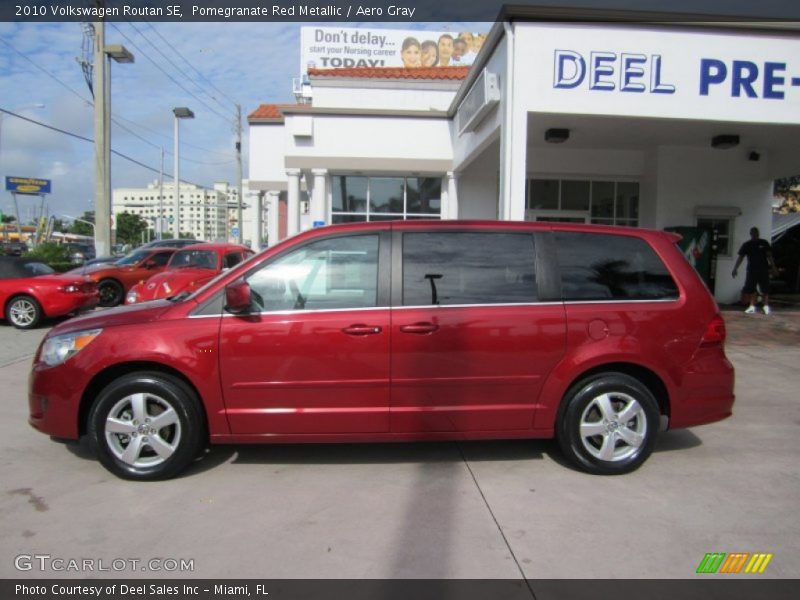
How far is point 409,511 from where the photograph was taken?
3.67 meters

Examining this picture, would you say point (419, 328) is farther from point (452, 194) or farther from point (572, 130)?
point (452, 194)

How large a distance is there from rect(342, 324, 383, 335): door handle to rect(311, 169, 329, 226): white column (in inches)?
455

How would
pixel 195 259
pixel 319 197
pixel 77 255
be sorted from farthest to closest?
1. pixel 77 255
2. pixel 319 197
3. pixel 195 259

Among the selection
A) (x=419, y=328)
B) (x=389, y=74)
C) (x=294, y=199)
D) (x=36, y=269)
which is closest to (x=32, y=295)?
(x=36, y=269)

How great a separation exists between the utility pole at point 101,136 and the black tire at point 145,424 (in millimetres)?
17313

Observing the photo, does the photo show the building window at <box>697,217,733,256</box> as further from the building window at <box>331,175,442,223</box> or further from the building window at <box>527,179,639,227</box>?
the building window at <box>331,175,442,223</box>

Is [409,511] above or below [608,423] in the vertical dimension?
below

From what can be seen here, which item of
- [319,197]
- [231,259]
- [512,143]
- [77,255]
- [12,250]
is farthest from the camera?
[12,250]

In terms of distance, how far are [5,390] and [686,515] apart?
692cm

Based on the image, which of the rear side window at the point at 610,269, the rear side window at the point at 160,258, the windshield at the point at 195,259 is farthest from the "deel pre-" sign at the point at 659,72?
the rear side window at the point at 160,258

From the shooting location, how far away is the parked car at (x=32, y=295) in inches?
427

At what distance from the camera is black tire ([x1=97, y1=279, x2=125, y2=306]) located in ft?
45.1

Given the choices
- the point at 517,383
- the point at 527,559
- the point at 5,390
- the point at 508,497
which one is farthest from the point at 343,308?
the point at 5,390

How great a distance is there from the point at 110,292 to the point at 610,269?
1274cm
